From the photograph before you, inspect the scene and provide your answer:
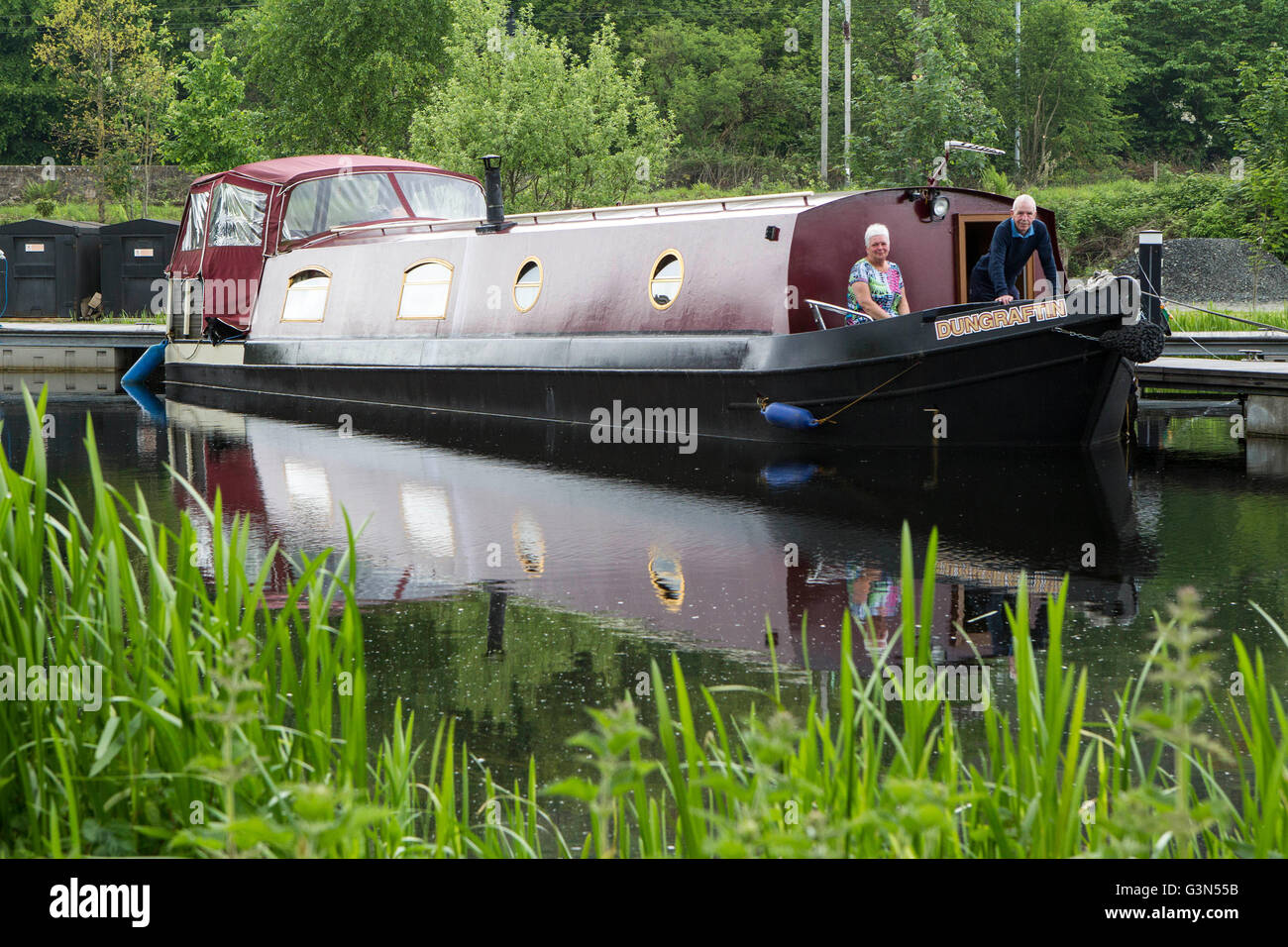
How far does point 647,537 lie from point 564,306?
20.2 feet

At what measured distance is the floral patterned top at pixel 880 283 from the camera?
11727mm

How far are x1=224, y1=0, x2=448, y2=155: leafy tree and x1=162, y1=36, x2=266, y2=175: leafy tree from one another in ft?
6.01

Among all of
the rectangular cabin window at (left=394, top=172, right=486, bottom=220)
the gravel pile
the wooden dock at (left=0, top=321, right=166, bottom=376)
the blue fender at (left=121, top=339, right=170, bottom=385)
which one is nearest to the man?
the rectangular cabin window at (left=394, top=172, right=486, bottom=220)

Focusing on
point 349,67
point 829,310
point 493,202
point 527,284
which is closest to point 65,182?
point 349,67

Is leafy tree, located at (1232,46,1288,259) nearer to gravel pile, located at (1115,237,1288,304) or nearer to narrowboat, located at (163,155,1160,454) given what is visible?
gravel pile, located at (1115,237,1288,304)

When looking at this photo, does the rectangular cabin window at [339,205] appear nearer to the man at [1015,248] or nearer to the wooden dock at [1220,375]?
the man at [1015,248]

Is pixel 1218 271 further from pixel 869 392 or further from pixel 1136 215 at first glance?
pixel 869 392

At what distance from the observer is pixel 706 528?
8539 millimetres

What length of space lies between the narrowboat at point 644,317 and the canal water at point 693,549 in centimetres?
44


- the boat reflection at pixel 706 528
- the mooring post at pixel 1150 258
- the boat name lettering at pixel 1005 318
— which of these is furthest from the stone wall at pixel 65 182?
the boat name lettering at pixel 1005 318

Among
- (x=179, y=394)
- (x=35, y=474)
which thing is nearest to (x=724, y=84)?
(x=179, y=394)

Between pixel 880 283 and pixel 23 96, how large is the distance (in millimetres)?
56173

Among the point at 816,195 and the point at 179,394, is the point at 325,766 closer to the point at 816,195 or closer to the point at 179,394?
the point at 816,195

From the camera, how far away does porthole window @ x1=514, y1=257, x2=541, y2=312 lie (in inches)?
570
